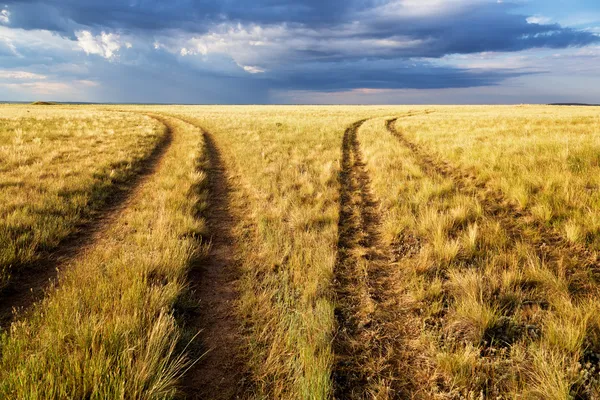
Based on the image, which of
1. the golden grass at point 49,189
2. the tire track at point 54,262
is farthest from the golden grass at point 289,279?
the golden grass at point 49,189

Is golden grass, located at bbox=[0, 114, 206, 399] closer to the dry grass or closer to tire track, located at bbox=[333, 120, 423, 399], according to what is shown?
tire track, located at bbox=[333, 120, 423, 399]

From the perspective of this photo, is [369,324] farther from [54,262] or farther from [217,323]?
[54,262]

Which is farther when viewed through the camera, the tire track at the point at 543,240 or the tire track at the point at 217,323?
the tire track at the point at 543,240

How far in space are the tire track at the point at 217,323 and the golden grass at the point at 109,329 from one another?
0.20 meters

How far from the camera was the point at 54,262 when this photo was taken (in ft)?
16.4

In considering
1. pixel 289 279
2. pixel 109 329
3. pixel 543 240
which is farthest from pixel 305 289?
pixel 543 240

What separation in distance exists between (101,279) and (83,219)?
365 cm

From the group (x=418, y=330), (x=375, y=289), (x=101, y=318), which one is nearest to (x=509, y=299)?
(x=418, y=330)

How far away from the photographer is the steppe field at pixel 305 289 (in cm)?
271

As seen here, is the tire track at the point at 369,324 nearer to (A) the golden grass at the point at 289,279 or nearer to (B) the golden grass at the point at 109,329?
(A) the golden grass at the point at 289,279

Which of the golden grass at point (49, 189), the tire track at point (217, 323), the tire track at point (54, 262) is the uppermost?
the golden grass at point (49, 189)

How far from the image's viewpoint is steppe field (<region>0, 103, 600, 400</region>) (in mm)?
2705

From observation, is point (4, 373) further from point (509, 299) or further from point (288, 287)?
point (509, 299)

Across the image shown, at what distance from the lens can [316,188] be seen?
29.0ft
